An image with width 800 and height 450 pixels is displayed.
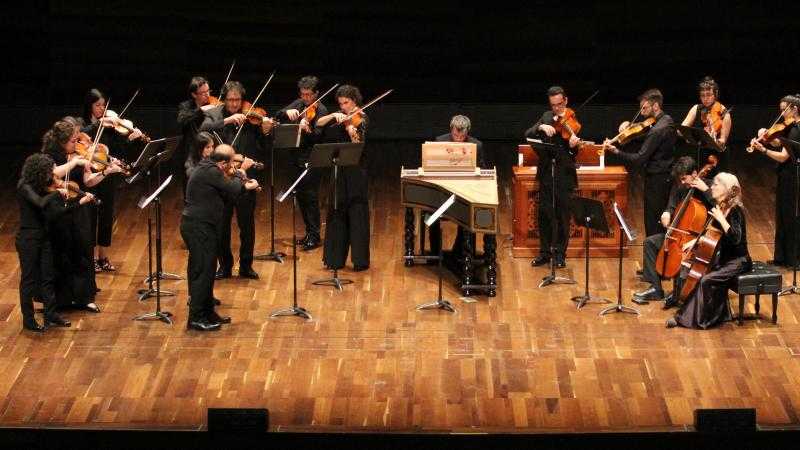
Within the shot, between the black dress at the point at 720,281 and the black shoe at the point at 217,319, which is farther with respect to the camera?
the black shoe at the point at 217,319

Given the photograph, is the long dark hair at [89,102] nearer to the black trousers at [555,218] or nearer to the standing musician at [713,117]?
the black trousers at [555,218]

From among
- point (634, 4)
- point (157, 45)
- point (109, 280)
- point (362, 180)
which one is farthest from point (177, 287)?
point (634, 4)

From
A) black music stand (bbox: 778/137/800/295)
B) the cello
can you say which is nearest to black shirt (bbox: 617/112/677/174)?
black music stand (bbox: 778/137/800/295)

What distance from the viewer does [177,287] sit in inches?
376

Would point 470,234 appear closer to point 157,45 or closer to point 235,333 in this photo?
point 235,333

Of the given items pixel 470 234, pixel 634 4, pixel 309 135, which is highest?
pixel 634 4

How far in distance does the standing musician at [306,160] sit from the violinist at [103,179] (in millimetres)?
1269

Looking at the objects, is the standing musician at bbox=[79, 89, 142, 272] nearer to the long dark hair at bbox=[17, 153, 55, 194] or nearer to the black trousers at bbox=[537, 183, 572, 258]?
the long dark hair at bbox=[17, 153, 55, 194]

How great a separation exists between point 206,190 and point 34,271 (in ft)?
3.92

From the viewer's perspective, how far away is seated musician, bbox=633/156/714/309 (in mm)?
8789

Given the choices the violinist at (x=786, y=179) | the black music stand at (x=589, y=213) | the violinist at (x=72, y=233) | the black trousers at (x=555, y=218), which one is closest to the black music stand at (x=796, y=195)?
the violinist at (x=786, y=179)

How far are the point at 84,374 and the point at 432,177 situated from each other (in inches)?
115

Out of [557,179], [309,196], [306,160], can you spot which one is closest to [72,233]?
[309,196]

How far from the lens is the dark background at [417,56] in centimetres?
1397
